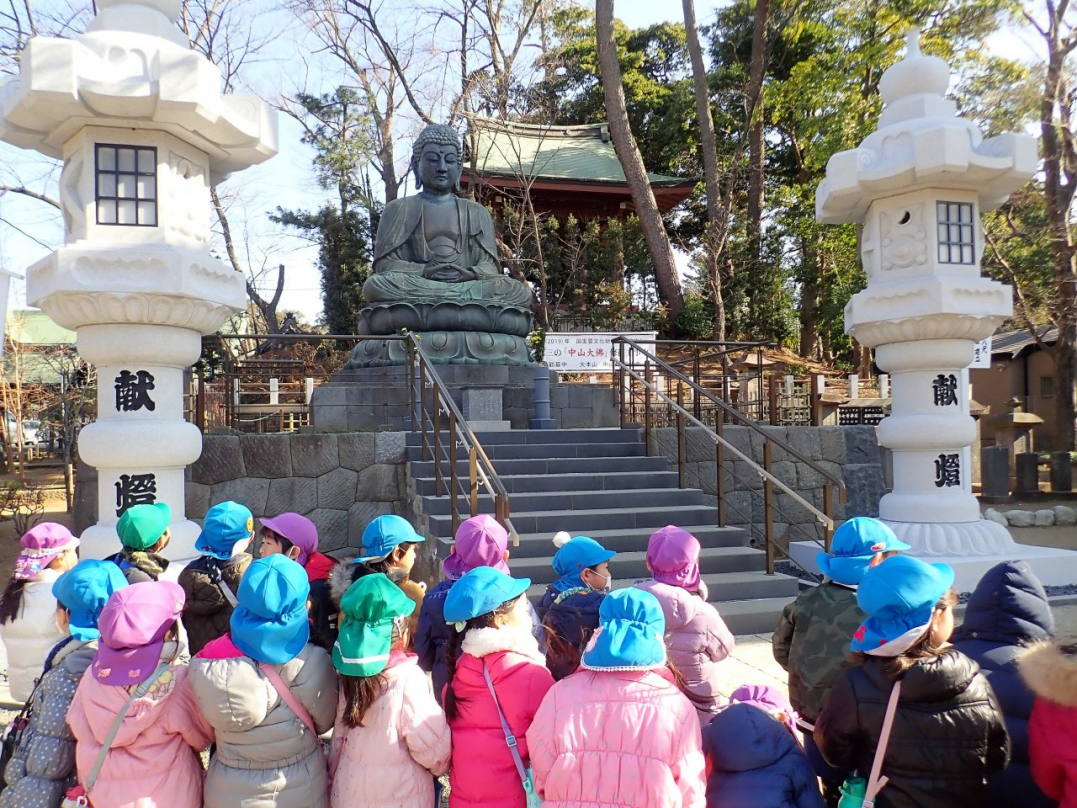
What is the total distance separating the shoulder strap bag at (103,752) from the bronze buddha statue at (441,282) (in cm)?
760

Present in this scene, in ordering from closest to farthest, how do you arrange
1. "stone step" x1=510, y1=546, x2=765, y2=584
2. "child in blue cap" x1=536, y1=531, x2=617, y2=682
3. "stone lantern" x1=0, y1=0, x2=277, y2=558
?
"child in blue cap" x1=536, y1=531, x2=617, y2=682 < "stone lantern" x1=0, y1=0, x2=277, y2=558 < "stone step" x1=510, y1=546, x2=765, y2=584

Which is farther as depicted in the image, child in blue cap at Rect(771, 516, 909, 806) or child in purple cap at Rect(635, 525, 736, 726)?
child in purple cap at Rect(635, 525, 736, 726)

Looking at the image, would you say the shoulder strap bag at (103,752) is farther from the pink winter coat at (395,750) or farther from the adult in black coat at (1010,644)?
the adult in black coat at (1010,644)

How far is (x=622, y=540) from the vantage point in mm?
6504

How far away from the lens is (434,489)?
7141mm

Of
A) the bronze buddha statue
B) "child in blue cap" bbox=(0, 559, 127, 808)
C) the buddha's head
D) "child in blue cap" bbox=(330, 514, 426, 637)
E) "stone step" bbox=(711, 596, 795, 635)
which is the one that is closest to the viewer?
"child in blue cap" bbox=(0, 559, 127, 808)

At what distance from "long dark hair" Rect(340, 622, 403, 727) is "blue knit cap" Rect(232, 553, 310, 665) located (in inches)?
7.2

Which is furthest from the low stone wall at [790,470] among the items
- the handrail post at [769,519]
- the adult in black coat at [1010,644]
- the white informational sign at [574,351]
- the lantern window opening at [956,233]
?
the adult in black coat at [1010,644]

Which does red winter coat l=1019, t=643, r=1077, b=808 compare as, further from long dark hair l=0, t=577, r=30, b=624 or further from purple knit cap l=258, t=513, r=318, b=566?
long dark hair l=0, t=577, r=30, b=624

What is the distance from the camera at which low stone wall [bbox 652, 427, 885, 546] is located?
861cm

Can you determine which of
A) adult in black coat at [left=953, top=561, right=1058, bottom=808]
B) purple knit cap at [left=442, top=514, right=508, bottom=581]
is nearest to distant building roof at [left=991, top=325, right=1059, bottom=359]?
adult in black coat at [left=953, top=561, right=1058, bottom=808]

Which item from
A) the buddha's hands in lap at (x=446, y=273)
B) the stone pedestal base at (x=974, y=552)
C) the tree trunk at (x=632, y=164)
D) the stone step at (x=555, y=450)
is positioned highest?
the tree trunk at (x=632, y=164)

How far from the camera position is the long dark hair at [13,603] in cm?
399

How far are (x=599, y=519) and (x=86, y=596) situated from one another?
4444 mm
